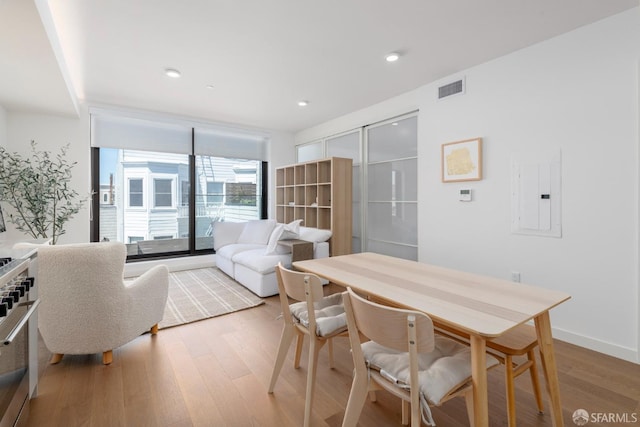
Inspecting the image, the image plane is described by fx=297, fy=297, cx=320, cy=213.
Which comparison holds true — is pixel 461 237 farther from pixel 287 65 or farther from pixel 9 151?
pixel 9 151

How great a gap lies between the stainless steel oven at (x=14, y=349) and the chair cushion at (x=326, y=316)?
1250 millimetres

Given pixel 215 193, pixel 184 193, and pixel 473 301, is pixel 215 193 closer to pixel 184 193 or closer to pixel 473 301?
pixel 184 193

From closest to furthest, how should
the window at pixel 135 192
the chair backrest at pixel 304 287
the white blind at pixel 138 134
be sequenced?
1. the chair backrest at pixel 304 287
2. the white blind at pixel 138 134
3. the window at pixel 135 192

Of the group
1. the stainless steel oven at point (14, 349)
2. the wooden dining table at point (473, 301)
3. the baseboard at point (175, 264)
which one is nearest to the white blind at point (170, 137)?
the baseboard at point (175, 264)

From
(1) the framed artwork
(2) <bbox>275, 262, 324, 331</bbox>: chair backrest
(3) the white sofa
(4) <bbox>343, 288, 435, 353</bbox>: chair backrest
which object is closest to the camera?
(4) <bbox>343, 288, 435, 353</bbox>: chair backrest

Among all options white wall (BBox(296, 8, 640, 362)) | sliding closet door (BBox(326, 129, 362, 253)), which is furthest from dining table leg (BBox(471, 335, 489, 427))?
sliding closet door (BBox(326, 129, 362, 253))

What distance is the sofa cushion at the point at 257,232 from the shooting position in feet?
16.2

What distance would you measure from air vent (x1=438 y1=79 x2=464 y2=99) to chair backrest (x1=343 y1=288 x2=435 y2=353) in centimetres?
287

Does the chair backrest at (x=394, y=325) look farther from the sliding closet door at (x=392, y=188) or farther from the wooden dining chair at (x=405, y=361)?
the sliding closet door at (x=392, y=188)

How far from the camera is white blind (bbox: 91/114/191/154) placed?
13.9ft

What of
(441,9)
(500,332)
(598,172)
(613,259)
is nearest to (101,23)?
(441,9)

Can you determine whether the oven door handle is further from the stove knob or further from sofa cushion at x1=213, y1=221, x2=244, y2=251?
sofa cushion at x1=213, y1=221, x2=244, y2=251

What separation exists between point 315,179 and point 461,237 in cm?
259

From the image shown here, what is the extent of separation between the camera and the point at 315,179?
5039 millimetres
